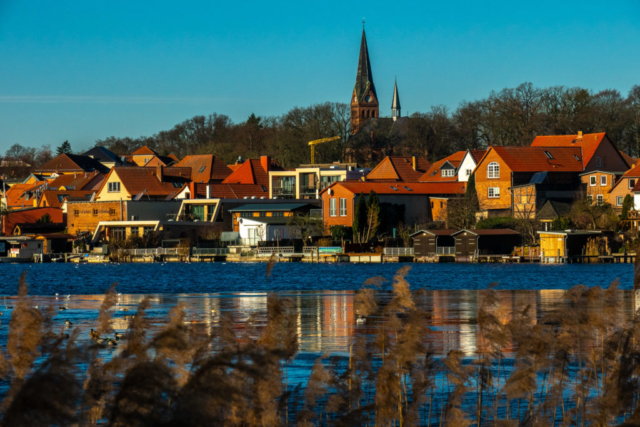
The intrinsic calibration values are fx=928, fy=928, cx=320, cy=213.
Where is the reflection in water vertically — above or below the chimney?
below

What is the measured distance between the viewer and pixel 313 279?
49094 millimetres

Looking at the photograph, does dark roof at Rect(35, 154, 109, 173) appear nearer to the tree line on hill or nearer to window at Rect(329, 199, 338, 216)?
the tree line on hill

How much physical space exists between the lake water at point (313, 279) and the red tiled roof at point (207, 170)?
3777 cm

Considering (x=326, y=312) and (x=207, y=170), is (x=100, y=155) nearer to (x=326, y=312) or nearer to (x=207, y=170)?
(x=207, y=170)

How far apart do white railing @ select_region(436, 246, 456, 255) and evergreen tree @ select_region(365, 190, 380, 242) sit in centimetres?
693

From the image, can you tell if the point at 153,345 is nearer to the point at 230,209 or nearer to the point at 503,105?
the point at 230,209

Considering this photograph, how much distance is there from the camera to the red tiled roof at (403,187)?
256ft

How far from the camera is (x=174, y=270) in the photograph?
203ft

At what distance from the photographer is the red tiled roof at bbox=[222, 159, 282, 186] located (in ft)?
308

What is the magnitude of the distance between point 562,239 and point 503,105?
3457 cm

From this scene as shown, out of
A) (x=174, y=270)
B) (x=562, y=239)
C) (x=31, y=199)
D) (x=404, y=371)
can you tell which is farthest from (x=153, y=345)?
(x=31, y=199)

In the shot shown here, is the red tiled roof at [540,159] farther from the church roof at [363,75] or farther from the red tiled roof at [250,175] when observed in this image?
the church roof at [363,75]

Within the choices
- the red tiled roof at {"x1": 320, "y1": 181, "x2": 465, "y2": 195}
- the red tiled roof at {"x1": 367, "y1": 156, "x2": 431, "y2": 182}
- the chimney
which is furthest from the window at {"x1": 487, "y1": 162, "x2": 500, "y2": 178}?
the chimney

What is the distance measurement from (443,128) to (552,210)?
122ft
